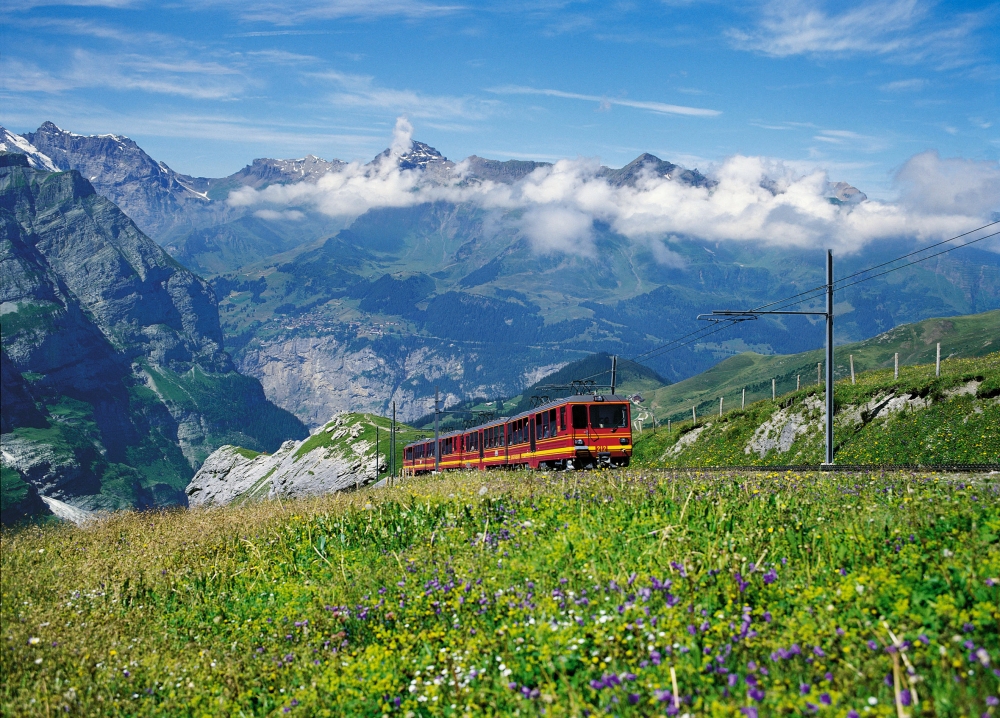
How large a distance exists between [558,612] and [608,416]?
101 ft

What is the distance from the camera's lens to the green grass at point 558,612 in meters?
6.71

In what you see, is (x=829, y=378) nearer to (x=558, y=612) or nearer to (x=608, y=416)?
(x=608, y=416)

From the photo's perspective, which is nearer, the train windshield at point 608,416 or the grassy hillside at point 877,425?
the grassy hillside at point 877,425

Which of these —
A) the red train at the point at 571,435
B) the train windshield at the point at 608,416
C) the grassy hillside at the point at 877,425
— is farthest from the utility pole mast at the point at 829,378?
the train windshield at the point at 608,416

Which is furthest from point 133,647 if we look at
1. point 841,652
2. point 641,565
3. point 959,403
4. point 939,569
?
point 959,403

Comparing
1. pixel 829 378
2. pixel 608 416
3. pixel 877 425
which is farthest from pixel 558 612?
pixel 877 425

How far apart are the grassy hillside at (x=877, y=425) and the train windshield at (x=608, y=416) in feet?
29.2

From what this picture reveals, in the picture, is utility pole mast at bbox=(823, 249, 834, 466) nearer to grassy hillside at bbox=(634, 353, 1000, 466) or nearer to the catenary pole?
the catenary pole

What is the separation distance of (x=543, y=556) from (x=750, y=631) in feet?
11.8

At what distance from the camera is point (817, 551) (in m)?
9.40

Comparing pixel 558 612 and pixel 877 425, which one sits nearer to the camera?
pixel 558 612

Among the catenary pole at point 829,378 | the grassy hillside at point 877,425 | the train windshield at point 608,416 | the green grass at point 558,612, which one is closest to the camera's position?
the green grass at point 558,612

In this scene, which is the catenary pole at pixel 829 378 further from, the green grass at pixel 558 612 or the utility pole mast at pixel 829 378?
the green grass at pixel 558 612

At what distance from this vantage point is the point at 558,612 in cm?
851
